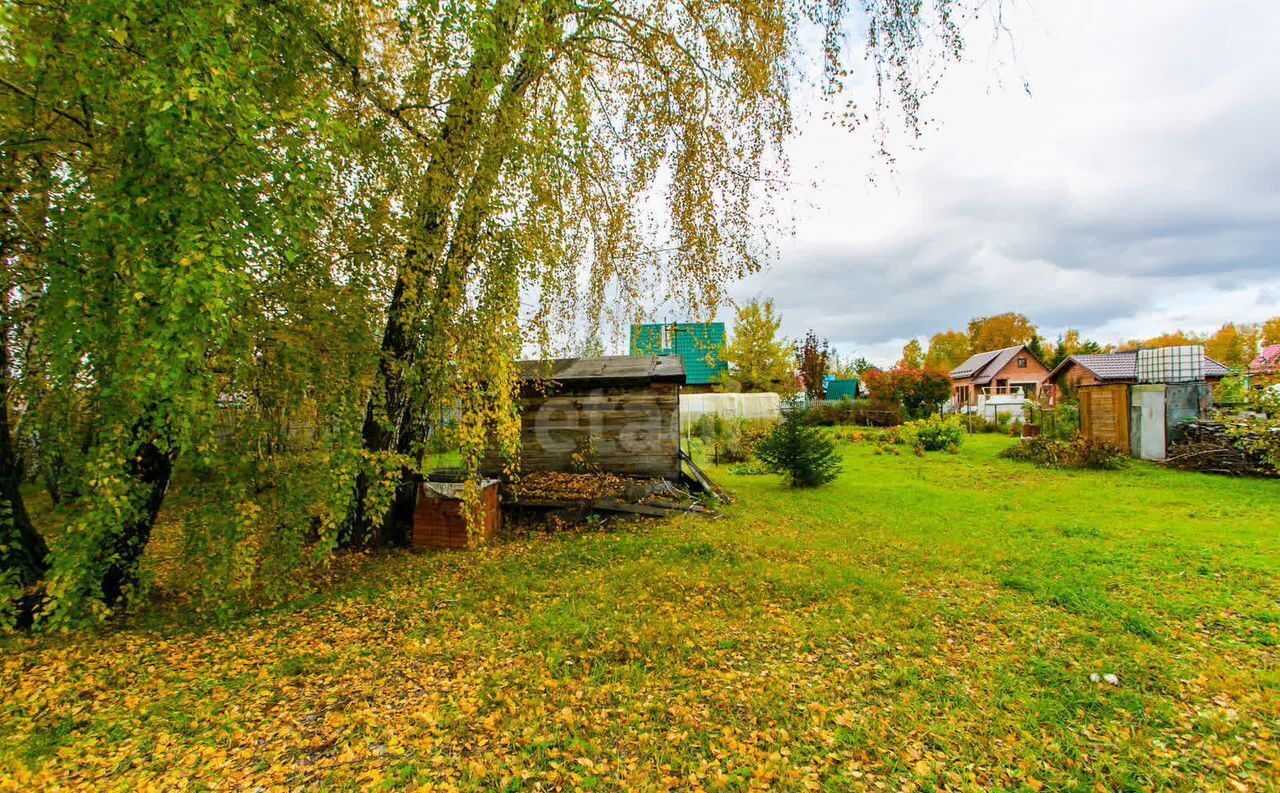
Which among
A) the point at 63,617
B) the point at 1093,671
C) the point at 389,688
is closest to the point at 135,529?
the point at 63,617

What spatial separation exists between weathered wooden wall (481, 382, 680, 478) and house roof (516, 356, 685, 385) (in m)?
0.26

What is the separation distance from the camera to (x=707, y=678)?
11.3ft

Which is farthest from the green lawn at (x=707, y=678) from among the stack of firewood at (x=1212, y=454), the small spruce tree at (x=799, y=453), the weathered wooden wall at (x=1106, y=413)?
the weathered wooden wall at (x=1106, y=413)

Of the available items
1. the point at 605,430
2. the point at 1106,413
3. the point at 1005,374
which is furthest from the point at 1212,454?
the point at 1005,374

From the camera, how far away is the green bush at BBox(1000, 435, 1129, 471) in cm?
1200

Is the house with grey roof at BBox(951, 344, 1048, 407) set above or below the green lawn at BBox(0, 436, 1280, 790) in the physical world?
above

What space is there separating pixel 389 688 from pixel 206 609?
8.41 ft

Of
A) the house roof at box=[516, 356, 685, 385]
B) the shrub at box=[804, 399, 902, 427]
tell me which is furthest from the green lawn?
the shrub at box=[804, 399, 902, 427]

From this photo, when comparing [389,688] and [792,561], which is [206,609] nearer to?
[389,688]

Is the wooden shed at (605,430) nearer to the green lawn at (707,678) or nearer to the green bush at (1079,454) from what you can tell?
the green lawn at (707,678)

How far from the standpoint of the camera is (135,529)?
422 centimetres

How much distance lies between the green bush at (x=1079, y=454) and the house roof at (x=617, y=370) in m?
10.4

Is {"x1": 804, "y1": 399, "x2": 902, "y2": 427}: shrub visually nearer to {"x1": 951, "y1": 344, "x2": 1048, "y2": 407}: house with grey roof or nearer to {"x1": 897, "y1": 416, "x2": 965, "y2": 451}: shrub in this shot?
{"x1": 897, "y1": 416, "x2": 965, "y2": 451}: shrub

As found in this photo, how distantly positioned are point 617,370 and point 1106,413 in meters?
13.8
